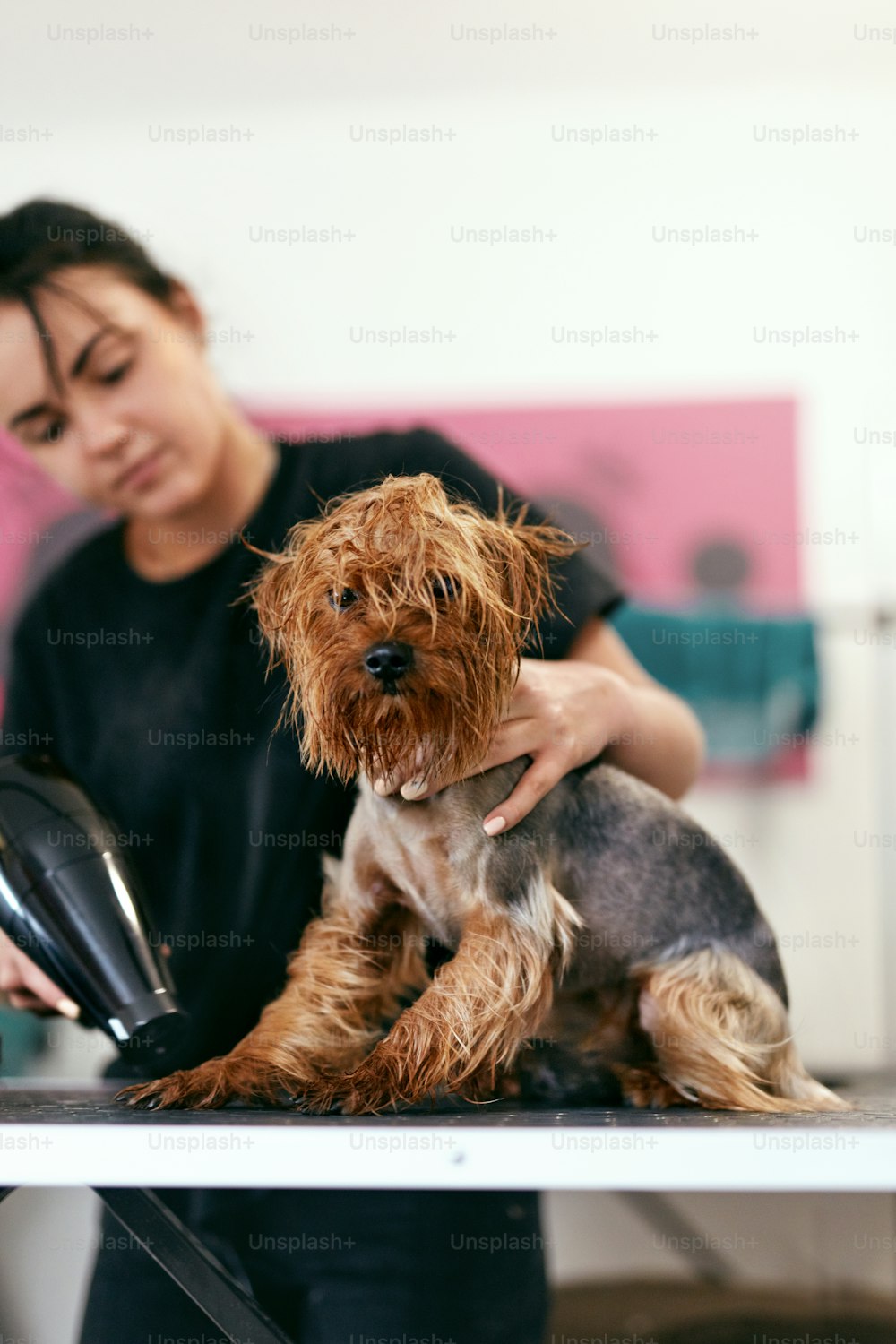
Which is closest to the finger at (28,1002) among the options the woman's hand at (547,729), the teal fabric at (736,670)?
the woman's hand at (547,729)

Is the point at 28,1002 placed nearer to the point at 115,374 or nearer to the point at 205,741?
the point at 205,741

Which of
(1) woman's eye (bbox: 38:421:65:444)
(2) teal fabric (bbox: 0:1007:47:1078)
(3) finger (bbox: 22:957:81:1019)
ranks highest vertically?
(1) woman's eye (bbox: 38:421:65:444)

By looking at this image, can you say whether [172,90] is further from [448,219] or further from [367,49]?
[448,219]

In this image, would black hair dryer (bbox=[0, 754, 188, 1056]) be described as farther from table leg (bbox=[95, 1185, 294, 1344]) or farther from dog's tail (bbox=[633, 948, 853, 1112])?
dog's tail (bbox=[633, 948, 853, 1112])

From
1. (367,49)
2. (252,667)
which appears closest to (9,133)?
(367,49)

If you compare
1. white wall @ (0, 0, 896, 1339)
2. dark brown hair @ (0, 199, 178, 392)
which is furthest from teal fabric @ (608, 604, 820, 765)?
dark brown hair @ (0, 199, 178, 392)

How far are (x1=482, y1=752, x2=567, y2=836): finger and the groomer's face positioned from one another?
0.68 metres

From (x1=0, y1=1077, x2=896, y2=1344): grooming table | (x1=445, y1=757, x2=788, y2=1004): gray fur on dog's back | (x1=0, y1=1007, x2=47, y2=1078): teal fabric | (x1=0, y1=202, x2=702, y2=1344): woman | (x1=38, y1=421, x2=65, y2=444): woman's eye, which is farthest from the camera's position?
(x1=0, y1=1007, x2=47, y2=1078): teal fabric

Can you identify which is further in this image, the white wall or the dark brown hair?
the white wall

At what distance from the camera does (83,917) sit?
0.96m

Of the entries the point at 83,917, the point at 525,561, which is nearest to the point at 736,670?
the point at 525,561

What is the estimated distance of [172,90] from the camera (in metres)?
1.78

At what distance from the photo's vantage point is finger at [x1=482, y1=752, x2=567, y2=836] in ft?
2.92

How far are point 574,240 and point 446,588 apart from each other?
119 centimetres
